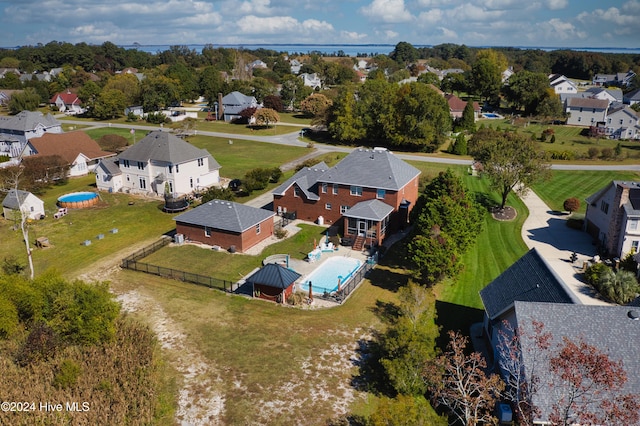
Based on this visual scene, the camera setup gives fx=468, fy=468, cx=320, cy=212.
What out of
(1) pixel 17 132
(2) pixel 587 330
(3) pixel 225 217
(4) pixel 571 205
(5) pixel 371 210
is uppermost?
(1) pixel 17 132

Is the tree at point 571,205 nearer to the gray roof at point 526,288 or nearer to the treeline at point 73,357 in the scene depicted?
the gray roof at point 526,288

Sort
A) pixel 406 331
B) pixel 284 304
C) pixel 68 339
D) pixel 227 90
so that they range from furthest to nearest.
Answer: pixel 227 90 → pixel 284 304 → pixel 68 339 → pixel 406 331

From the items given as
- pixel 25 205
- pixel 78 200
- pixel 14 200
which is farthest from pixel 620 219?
pixel 14 200

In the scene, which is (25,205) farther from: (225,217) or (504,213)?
(504,213)

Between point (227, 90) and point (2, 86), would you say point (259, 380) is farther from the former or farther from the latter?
point (2, 86)

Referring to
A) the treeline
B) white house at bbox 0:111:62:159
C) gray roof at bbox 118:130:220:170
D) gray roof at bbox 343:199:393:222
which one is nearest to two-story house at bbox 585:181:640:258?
gray roof at bbox 343:199:393:222

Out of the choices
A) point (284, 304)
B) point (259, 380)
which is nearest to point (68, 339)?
point (259, 380)

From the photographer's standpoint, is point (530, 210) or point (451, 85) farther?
point (451, 85)
